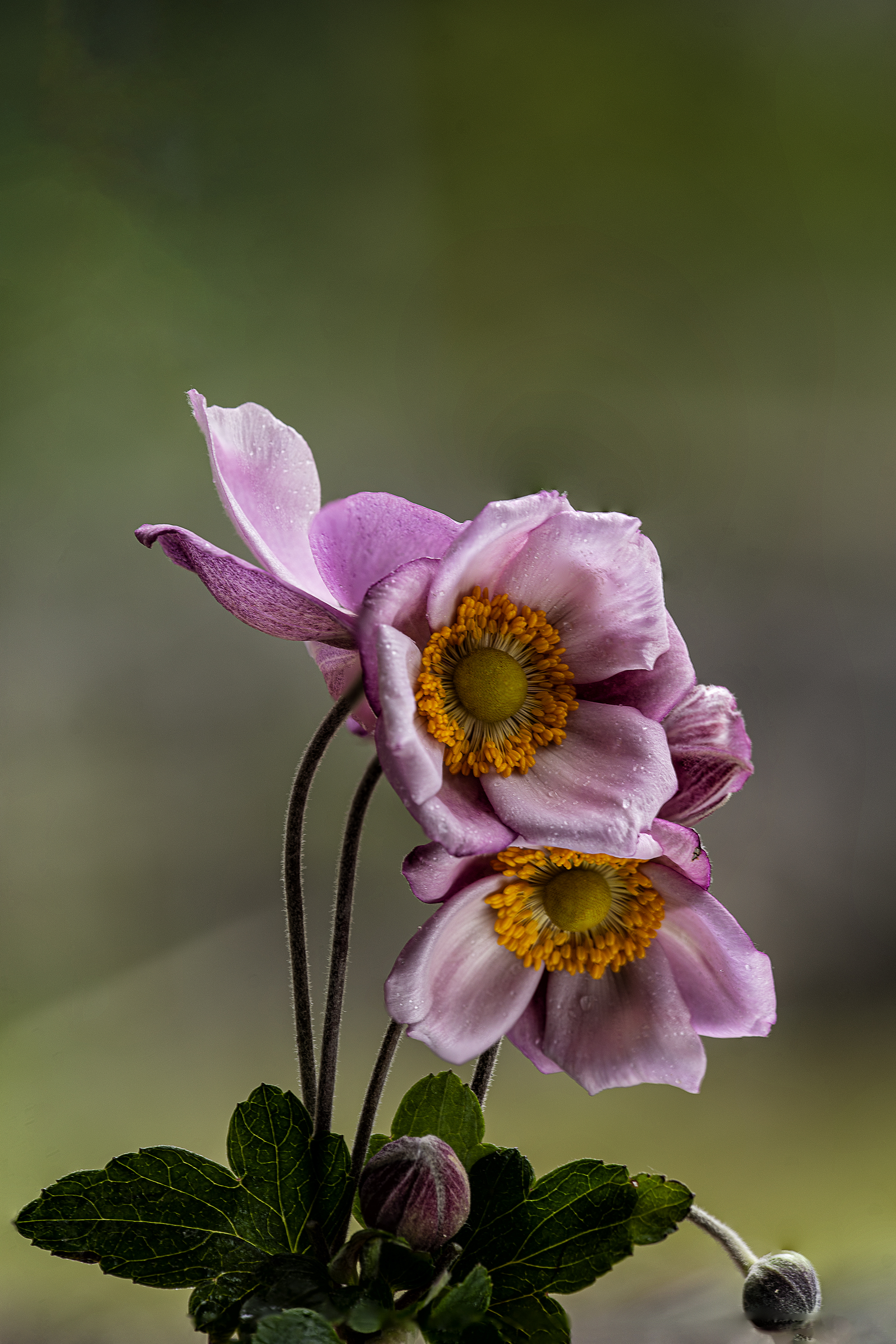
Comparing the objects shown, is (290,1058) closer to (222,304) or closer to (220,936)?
(220,936)

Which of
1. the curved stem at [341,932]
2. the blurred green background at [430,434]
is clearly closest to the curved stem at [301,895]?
the curved stem at [341,932]

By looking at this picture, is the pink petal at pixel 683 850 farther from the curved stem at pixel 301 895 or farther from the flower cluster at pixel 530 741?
the curved stem at pixel 301 895

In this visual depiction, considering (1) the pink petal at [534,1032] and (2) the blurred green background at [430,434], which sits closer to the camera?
(1) the pink petal at [534,1032]

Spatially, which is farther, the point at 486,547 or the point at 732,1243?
the point at 732,1243

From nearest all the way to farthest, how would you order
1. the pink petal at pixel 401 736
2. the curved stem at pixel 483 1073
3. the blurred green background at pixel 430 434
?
the pink petal at pixel 401 736 → the curved stem at pixel 483 1073 → the blurred green background at pixel 430 434

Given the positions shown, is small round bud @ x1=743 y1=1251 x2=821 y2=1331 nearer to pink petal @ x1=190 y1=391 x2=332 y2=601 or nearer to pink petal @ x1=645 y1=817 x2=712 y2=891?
pink petal @ x1=645 y1=817 x2=712 y2=891

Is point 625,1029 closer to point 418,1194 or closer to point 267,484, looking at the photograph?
point 418,1194

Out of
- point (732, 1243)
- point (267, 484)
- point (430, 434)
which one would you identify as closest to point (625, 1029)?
point (732, 1243)
